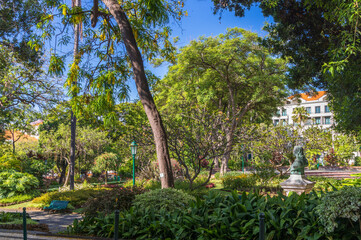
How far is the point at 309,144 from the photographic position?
23031 millimetres

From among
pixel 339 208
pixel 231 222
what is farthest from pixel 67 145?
pixel 339 208

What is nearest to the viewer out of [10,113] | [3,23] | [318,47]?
[318,47]

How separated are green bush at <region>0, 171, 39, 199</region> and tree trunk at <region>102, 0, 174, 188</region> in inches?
519

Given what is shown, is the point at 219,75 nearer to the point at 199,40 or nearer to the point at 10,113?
the point at 199,40

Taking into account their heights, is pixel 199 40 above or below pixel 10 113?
above

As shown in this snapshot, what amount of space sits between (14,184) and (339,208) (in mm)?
18928

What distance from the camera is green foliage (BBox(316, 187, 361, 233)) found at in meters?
4.54

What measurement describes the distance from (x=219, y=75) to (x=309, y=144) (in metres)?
10.4

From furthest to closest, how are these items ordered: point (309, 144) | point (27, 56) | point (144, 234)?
point (309, 144)
point (27, 56)
point (144, 234)

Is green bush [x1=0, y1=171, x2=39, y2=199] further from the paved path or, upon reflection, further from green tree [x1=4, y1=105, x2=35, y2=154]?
the paved path

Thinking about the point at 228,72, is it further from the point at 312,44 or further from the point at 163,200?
the point at 163,200

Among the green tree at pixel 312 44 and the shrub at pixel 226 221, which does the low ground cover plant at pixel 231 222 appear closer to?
the shrub at pixel 226 221

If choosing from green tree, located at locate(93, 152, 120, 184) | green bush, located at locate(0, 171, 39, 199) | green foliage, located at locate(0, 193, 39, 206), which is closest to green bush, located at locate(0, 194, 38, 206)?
green foliage, located at locate(0, 193, 39, 206)

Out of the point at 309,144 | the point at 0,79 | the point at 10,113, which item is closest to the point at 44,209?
the point at 10,113
